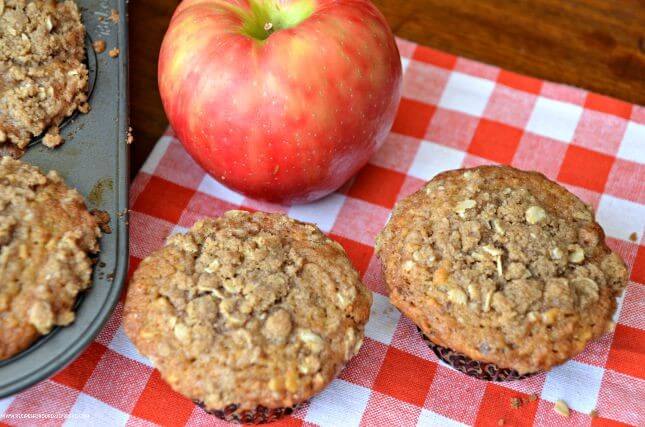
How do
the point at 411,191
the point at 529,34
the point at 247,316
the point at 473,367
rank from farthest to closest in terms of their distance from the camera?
the point at 529,34 < the point at 411,191 < the point at 473,367 < the point at 247,316

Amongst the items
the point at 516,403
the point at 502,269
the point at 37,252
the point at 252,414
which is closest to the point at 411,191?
the point at 502,269

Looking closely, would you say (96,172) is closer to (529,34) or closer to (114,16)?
(114,16)

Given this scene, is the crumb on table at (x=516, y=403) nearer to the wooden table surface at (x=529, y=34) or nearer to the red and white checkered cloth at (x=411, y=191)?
the red and white checkered cloth at (x=411, y=191)

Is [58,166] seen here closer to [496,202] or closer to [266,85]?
[266,85]

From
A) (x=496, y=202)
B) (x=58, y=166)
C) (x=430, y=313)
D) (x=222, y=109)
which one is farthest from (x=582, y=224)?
(x=58, y=166)

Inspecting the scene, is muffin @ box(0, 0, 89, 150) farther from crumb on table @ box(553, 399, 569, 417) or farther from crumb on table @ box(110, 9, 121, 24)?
crumb on table @ box(553, 399, 569, 417)
